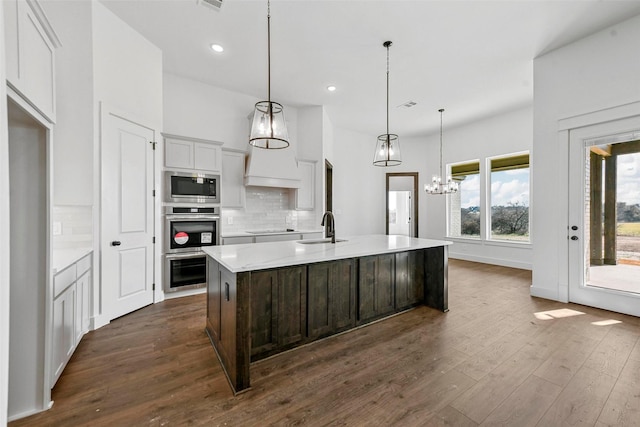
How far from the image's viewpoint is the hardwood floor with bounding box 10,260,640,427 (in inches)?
65.7

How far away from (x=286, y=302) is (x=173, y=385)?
0.97 meters

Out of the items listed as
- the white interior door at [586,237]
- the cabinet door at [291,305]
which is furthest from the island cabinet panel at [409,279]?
the white interior door at [586,237]

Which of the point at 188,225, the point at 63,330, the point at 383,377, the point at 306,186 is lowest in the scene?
the point at 383,377

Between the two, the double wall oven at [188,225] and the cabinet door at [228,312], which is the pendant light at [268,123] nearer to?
the cabinet door at [228,312]

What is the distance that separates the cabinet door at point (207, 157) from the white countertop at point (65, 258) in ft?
5.80

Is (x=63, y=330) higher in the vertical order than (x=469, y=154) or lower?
lower

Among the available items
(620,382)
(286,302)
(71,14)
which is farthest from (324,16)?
(620,382)

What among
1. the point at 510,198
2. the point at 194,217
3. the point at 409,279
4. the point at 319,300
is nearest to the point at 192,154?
the point at 194,217

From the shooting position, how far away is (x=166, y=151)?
3834 mm

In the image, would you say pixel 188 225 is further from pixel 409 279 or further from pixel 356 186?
pixel 356 186

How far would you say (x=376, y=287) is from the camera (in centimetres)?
299

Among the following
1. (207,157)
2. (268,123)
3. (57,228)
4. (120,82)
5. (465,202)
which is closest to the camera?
(268,123)

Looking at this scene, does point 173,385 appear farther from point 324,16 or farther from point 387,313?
point 324,16

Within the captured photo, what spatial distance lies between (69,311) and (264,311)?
1.56m
